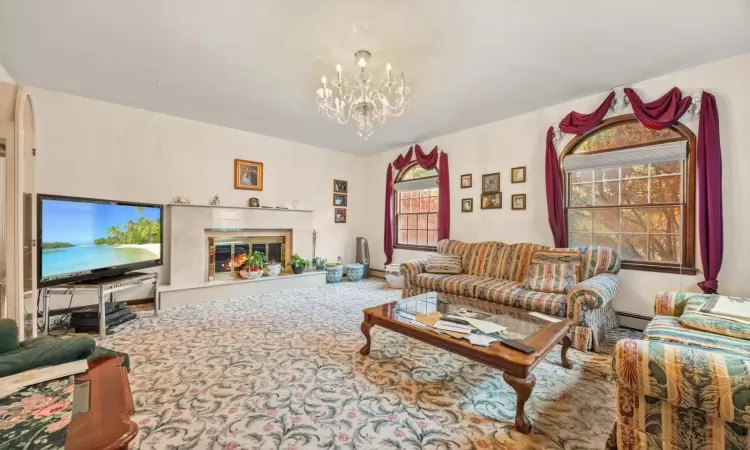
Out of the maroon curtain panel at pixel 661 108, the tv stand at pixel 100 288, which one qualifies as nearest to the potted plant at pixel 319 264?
the tv stand at pixel 100 288

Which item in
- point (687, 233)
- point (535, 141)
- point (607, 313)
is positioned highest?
point (535, 141)

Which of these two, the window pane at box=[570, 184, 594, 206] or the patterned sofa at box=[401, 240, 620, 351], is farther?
the window pane at box=[570, 184, 594, 206]

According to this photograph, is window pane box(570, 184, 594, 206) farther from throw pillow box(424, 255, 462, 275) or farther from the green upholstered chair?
the green upholstered chair

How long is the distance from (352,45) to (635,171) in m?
3.27

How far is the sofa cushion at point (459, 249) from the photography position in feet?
13.2

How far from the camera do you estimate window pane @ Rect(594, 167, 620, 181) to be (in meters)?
3.36

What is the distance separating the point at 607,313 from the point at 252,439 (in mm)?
3266

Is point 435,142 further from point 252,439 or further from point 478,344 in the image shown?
point 252,439

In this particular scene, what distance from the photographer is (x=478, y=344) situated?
1774 millimetres

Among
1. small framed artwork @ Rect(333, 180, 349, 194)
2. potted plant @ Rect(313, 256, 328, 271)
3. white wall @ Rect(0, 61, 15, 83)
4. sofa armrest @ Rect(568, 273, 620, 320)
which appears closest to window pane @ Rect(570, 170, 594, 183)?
sofa armrest @ Rect(568, 273, 620, 320)

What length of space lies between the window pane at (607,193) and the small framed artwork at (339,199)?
4158 millimetres

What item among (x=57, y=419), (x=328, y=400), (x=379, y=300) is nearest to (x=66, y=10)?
(x=57, y=419)

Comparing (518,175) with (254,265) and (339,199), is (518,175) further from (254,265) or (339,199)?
(254,265)

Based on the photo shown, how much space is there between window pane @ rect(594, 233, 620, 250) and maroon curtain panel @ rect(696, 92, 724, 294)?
69cm
